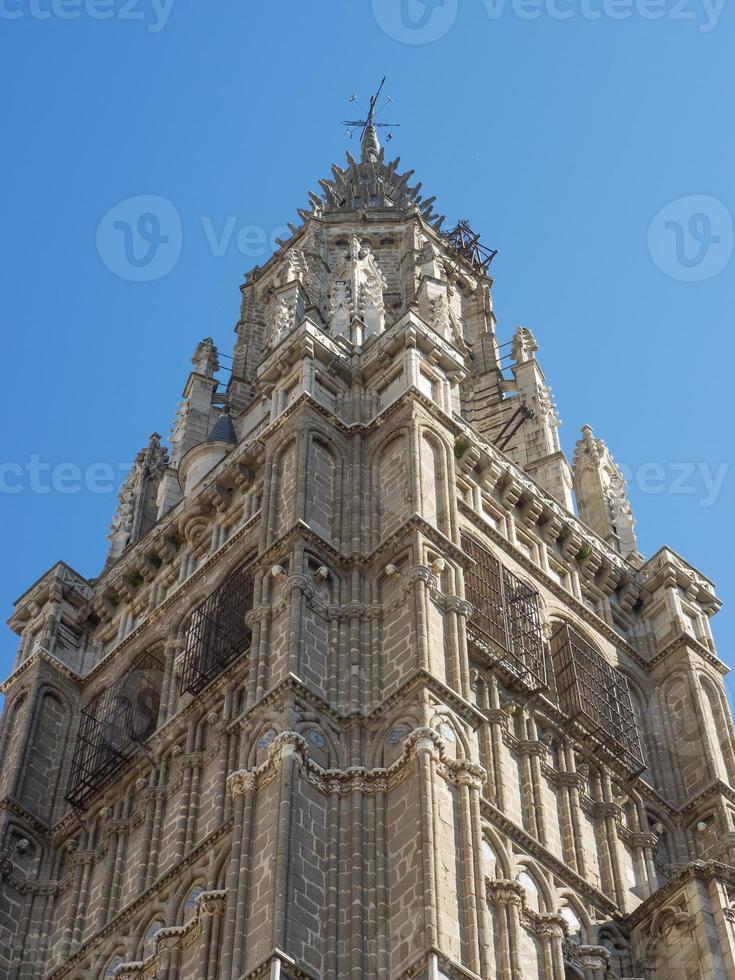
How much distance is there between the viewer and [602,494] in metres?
55.1

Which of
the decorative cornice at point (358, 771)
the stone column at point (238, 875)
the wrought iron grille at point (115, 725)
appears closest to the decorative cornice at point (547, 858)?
the decorative cornice at point (358, 771)

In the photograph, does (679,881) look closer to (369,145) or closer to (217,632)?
(217,632)

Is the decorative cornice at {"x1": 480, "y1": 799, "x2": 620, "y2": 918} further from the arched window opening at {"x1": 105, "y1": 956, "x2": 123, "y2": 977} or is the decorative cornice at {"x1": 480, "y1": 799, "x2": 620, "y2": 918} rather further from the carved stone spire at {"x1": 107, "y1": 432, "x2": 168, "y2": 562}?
the carved stone spire at {"x1": 107, "y1": 432, "x2": 168, "y2": 562}

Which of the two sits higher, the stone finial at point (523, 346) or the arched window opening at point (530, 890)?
the stone finial at point (523, 346)

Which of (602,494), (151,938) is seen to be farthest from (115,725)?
(602,494)

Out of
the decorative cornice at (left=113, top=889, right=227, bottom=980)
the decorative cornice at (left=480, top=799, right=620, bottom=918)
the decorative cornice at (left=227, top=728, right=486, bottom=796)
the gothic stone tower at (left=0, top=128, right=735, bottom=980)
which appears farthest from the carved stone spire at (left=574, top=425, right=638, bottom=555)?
the decorative cornice at (left=113, top=889, right=227, bottom=980)

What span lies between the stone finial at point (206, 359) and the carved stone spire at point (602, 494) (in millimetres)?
11003

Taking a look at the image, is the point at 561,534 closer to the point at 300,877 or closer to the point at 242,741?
the point at 242,741

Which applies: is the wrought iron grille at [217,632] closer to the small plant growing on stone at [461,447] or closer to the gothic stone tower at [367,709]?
the gothic stone tower at [367,709]

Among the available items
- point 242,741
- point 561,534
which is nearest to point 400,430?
point 561,534

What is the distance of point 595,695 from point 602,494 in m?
12.6

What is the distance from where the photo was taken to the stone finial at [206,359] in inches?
2408

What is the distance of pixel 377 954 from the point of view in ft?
105

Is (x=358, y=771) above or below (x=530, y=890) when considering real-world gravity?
above
